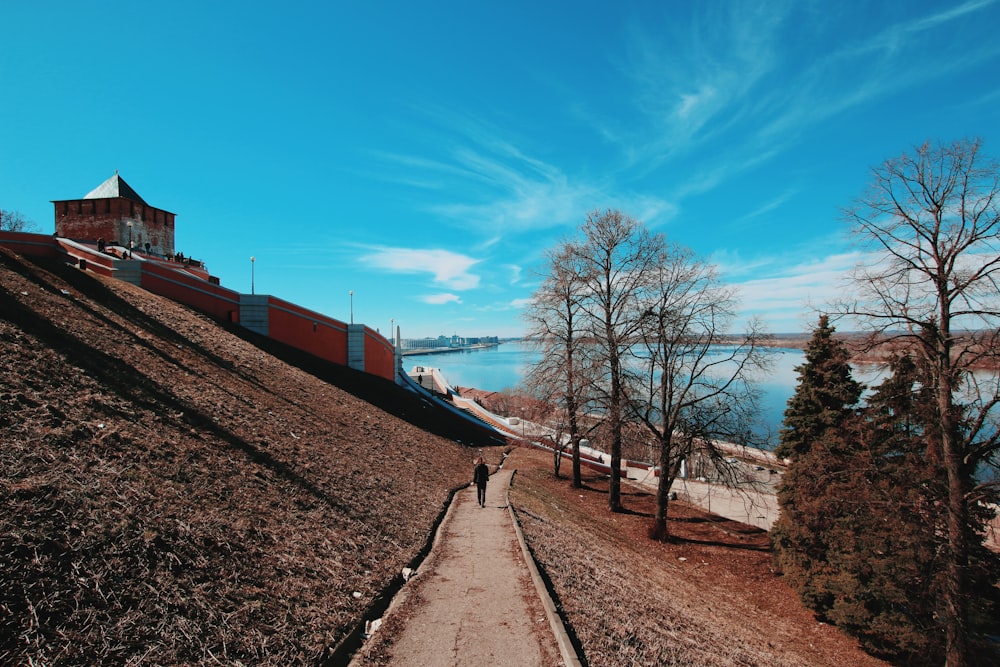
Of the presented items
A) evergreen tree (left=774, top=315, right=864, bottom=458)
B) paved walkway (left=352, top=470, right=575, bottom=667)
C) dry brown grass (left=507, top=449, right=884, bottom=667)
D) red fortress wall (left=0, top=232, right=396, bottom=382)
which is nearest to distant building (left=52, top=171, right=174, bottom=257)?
red fortress wall (left=0, top=232, right=396, bottom=382)

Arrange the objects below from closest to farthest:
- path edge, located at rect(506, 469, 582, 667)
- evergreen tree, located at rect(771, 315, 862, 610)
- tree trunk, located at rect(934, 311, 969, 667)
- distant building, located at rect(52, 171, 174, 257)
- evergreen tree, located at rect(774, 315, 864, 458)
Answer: path edge, located at rect(506, 469, 582, 667), tree trunk, located at rect(934, 311, 969, 667), evergreen tree, located at rect(771, 315, 862, 610), evergreen tree, located at rect(774, 315, 864, 458), distant building, located at rect(52, 171, 174, 257)

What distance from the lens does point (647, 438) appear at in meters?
13.0

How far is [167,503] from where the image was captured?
17.6 ft

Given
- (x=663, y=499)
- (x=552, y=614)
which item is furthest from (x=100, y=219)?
(x=552, y=614)

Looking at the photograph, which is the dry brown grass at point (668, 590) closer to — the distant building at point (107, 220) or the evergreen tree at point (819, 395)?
the evergreen tree at point (819, 395)

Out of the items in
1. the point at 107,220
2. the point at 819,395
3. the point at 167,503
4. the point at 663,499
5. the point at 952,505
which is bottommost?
the point at 663,499

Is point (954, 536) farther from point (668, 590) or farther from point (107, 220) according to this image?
point (107, 220)

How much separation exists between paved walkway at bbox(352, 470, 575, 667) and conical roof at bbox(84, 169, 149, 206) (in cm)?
4487

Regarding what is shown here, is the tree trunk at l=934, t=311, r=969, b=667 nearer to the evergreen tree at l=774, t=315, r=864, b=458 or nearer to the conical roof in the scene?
the evergreen tree at l=774, t=315, r=864, b=458

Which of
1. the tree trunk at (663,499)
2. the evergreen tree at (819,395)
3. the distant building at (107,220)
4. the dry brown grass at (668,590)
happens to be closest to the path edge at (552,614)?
the dry brown grass at (668,590)

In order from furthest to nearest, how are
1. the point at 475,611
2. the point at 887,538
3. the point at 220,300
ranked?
the point at 220,300
the point at 887,538
the point at 475,611

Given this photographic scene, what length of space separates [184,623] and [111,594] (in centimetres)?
62

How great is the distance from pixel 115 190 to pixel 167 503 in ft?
154

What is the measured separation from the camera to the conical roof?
3900cm
